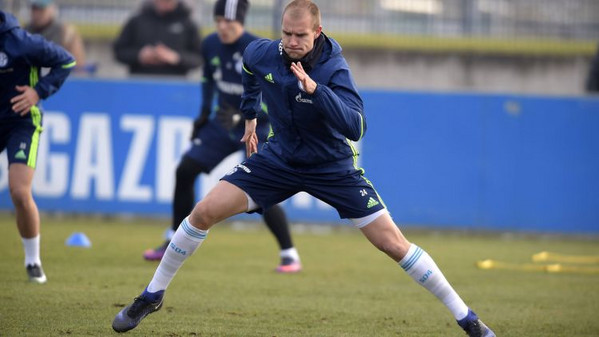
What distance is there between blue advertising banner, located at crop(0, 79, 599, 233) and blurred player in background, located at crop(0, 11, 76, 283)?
543 centimetres

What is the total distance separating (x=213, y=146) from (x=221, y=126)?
0.22 m

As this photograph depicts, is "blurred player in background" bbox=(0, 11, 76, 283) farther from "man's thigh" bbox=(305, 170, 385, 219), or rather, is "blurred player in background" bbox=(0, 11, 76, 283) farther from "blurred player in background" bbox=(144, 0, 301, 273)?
"man's thigh" bbox=(305, 170, 385, 219)

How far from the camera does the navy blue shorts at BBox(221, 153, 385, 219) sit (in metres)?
7.24


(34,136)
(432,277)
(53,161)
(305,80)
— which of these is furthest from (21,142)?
(53,161)

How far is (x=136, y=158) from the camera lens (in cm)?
1475

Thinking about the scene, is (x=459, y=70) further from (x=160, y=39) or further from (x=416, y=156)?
(x=160, y=39)

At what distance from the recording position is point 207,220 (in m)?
7.14

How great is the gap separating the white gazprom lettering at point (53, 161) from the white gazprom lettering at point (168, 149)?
1212 mm

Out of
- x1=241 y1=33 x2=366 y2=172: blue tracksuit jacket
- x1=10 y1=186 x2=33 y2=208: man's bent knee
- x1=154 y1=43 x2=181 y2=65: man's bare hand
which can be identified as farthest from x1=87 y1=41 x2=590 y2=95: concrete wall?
x1=241 y1=33 x2=366 y2=172: blue tracksuit jacket

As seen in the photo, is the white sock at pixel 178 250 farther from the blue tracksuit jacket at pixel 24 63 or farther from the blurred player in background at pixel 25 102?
the blue tracksuit jacket at pixel 24 63

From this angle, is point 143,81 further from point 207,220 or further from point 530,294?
point 207,220

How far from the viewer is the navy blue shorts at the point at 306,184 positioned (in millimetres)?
7238

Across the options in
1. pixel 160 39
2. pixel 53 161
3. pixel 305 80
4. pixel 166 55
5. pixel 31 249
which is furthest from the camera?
pixel 160 39

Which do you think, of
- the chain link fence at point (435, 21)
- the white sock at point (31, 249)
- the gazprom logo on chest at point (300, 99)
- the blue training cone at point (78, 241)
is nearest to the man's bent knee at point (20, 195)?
the white sock at point (31, 249)
